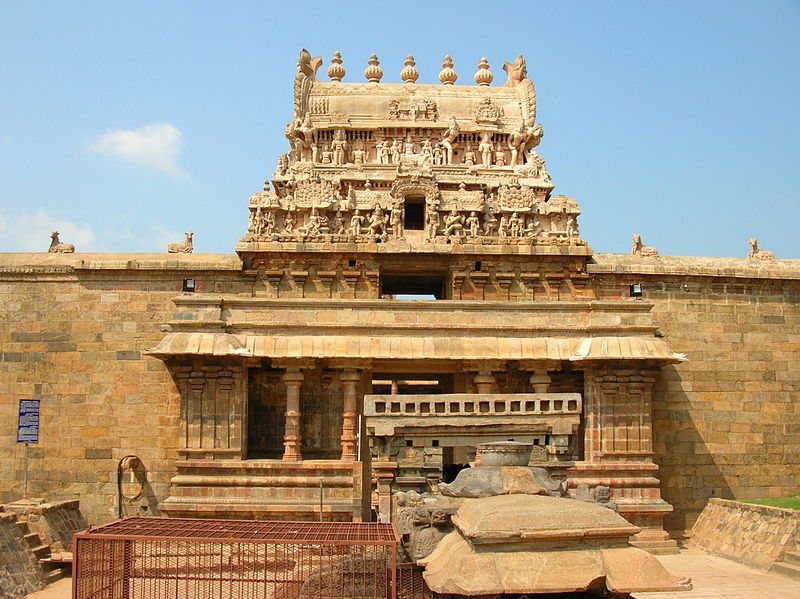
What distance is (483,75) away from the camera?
2627 cm

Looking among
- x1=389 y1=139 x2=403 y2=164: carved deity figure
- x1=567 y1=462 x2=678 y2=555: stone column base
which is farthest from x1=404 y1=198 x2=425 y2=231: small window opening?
x1=567 y1=462 x2=678 y2=555: stone column base

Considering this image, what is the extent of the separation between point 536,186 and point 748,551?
10.3 meters

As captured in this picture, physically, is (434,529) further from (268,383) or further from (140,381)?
(140,381)

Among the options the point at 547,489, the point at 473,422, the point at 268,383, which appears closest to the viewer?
the point at 547,489

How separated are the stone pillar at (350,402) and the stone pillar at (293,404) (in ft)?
2.19

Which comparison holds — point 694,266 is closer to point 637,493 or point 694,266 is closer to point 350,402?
point 637,493

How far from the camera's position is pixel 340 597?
819 centimetres

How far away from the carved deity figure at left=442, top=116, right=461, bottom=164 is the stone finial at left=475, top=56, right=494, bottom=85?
3.61 metres

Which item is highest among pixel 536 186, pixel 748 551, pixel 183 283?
pixel 536 186

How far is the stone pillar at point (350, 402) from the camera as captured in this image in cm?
1590

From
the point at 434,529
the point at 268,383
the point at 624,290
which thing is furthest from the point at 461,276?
the point at 434,529

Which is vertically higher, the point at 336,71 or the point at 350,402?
the point at 336,71

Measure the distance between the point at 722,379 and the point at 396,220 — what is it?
26.5 feet

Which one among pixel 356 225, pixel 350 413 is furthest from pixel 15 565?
pixel 356 225
